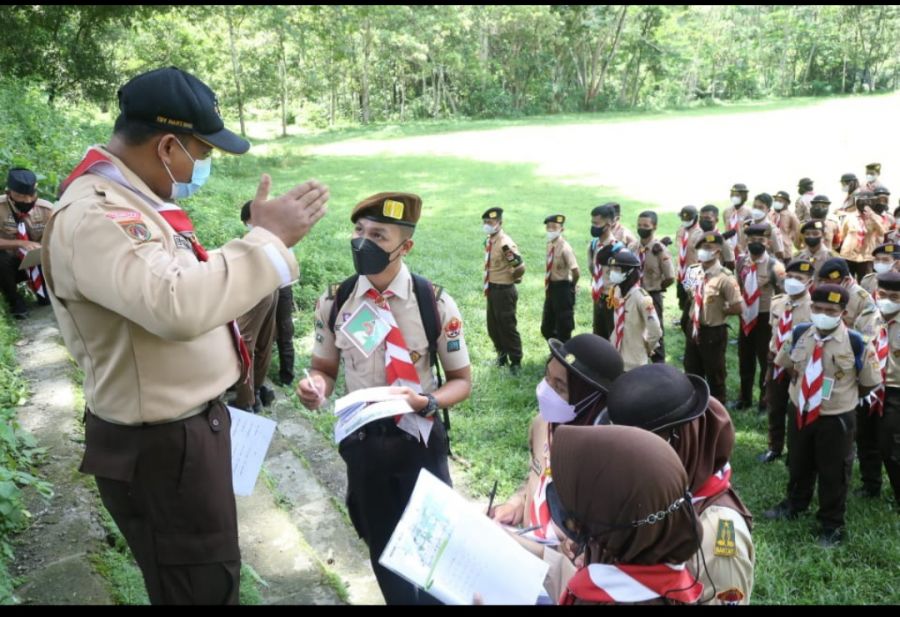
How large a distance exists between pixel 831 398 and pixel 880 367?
433mm

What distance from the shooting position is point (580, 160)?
25.8 metres

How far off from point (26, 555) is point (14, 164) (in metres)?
6.30

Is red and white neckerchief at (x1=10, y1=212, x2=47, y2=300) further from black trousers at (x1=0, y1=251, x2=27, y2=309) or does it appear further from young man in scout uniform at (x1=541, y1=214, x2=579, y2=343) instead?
young man in scout uniform at (x1=541, y1=214, x2=579, y2=343)

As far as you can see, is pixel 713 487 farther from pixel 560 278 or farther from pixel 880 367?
pixel 560 278

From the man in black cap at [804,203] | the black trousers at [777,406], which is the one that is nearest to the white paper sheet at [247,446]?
the black trousers at [777,406]

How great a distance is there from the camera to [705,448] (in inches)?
89.5

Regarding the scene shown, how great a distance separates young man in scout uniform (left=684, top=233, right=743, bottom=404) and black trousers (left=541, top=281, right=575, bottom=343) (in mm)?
1494

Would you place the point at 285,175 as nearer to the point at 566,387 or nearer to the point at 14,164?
the point at 14,164

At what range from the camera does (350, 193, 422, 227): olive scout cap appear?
310 cm

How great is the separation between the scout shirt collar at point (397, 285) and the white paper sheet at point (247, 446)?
0.83 m

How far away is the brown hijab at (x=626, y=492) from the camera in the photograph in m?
1.82

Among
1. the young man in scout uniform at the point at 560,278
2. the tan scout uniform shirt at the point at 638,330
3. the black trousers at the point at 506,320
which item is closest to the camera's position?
the tan scout uniform shirt at the point at 638,330

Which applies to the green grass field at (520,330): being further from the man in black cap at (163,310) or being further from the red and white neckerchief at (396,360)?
the man in black cap at (163,310)

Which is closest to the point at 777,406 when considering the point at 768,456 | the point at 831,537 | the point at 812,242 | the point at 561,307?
the point at 768,456
